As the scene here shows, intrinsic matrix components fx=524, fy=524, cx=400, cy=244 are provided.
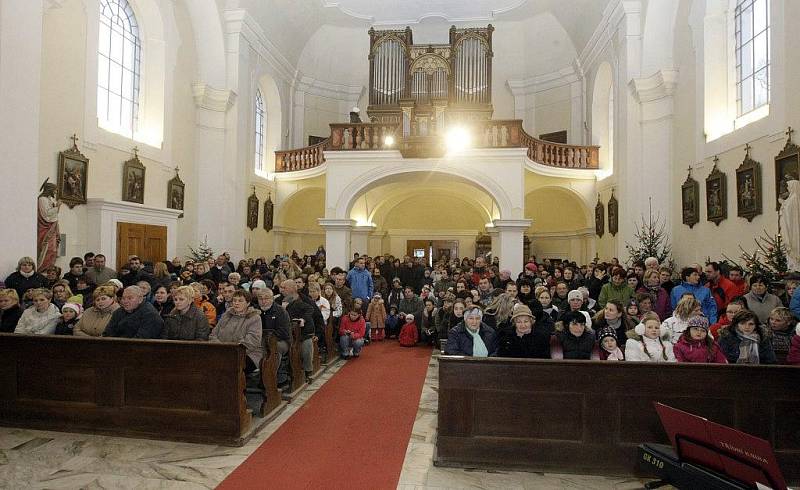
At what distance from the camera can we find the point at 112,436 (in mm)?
4758

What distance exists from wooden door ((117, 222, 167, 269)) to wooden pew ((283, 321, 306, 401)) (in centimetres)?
595

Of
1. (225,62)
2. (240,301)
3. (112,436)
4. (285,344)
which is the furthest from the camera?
(225,62)

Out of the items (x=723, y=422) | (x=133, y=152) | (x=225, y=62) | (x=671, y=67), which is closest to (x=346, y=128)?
(x=225, y=62)

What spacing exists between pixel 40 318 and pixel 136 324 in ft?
4.17

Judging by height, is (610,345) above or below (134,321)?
below

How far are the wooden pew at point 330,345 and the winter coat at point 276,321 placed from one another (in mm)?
2039

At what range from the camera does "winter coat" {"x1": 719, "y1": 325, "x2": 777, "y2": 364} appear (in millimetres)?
4633

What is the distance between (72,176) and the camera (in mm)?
9383

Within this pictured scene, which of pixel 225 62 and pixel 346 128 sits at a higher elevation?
pixel 225 62

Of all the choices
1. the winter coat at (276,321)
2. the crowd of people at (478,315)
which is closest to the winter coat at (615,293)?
the crowd of people at (478,315)

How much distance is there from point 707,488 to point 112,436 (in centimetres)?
470

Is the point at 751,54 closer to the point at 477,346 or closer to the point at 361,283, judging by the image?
the point at 477,346

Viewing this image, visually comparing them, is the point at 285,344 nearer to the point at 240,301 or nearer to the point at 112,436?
the point at 240,301

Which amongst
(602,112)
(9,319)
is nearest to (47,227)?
(9,319)
